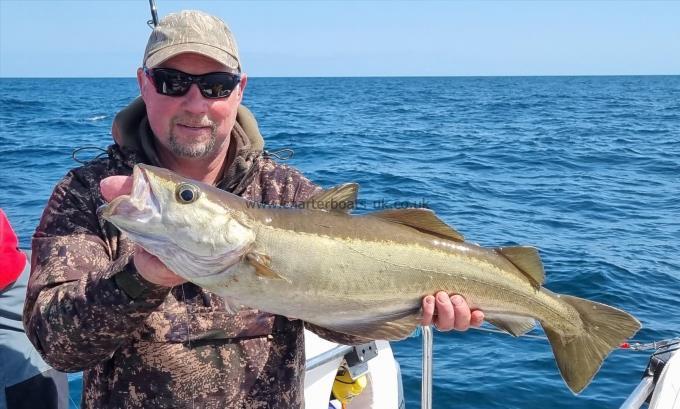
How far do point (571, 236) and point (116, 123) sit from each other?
11322 mm

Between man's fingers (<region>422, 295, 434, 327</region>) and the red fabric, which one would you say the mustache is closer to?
the red fabric

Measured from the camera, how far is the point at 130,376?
3.25 m

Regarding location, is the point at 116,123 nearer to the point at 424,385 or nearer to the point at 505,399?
the point at 424,385

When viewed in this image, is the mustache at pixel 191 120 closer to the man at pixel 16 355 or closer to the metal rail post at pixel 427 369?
the man at pixel 16 355

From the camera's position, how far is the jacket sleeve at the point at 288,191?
3754 mm

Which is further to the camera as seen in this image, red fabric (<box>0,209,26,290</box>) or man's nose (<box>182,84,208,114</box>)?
red fabric (<box>0,209,26,290</box>)

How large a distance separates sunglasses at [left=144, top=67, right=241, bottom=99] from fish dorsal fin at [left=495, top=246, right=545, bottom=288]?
187 cm

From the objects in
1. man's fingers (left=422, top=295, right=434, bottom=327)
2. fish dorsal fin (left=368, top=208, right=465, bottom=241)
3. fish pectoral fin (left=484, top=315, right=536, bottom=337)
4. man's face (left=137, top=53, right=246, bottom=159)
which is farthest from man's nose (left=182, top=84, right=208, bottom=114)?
fish pectoral fin (left=484, top=315, right=536, bottom=337)

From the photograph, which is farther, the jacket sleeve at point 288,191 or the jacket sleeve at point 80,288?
the jacket sleeve at point 288,191

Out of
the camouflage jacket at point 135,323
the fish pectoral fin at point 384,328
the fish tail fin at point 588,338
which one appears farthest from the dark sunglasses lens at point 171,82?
the fish tail fin at point 588,338

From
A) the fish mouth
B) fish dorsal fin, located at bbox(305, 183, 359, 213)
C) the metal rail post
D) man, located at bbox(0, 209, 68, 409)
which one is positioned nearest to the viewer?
the fish mouth

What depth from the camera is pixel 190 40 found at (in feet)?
11.6

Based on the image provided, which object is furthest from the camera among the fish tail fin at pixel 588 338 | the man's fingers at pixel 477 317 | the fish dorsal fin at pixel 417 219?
the fish tail fin at pixel 588 338

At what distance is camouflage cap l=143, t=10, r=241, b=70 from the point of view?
351cm
